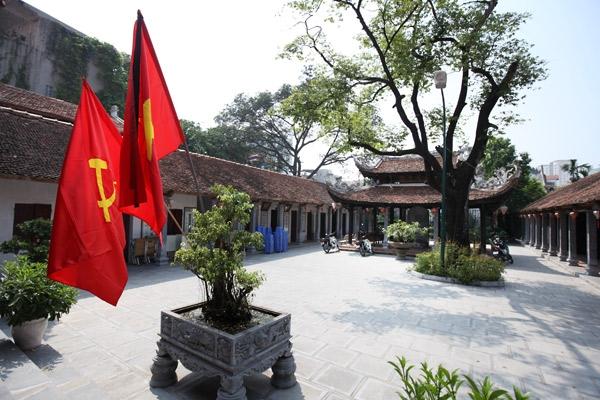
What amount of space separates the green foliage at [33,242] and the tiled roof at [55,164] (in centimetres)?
262

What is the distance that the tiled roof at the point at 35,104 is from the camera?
1354 centimetres

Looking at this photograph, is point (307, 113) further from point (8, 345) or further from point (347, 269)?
point (8, 345)

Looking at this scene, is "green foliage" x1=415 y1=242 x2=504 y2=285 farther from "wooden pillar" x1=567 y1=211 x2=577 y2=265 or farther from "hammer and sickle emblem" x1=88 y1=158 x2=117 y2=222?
"hammer and sickle emblem" x1=88 y1=158 x2=117 y2=222

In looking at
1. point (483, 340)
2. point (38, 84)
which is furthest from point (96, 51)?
point (483, 340)

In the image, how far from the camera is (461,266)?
32.5ft

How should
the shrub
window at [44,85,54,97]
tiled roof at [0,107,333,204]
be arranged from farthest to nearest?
window at [44,85,54,97] < the shrub < tiled roof at [0,107,333,204]

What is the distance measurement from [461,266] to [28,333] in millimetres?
10466

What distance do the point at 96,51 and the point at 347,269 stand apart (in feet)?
93.9

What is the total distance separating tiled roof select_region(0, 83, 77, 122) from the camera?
1354 cm

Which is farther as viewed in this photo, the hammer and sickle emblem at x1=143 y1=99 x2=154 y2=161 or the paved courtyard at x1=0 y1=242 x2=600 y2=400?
the paved courtyard at x1=0 y1=242 x2=600 y2=400

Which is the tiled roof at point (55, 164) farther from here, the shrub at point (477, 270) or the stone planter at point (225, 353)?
the shrub at point (477, 270)

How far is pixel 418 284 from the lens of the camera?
9.54m

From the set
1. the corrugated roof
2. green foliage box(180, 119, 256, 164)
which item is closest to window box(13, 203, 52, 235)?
the corrugated roof

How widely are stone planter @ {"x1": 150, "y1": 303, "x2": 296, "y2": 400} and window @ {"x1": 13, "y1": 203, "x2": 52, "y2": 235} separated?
27.7ft
